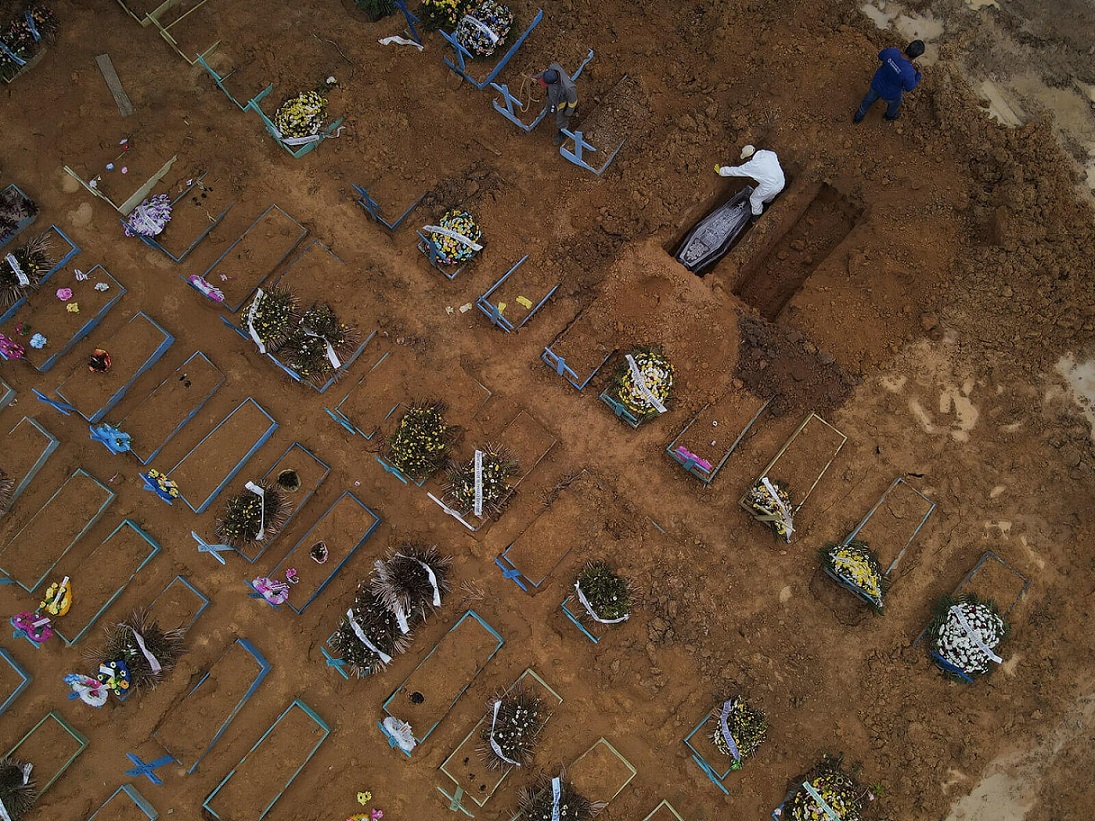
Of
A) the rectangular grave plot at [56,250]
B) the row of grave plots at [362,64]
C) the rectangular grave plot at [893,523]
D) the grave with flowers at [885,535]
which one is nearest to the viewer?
the grave with flowers at [885,535]

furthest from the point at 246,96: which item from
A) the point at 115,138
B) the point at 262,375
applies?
the point at 262,375

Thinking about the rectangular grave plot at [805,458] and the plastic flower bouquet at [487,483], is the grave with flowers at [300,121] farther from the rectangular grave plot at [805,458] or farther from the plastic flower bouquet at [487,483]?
the rectangular grave plot at [805,458]

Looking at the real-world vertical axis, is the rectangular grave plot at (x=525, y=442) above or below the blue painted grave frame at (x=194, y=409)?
above

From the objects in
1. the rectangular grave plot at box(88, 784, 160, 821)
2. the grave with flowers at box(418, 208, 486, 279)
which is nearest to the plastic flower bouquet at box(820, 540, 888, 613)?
the grave with flowers at box(418, 208, 486, 279)

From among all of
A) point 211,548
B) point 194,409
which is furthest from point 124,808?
point 194,409

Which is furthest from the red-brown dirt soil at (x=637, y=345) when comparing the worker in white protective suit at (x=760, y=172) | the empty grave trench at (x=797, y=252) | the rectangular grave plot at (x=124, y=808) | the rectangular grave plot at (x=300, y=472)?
the worker in white protective suit at (x=760, y=172)

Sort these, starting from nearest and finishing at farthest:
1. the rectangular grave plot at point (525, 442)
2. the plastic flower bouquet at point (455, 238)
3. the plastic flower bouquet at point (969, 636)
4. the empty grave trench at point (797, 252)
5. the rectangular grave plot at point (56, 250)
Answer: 1. the plastic flower bouquet at point (969, 636)
2. the rectangular grave plot at point (525, 442)
3. the plastic flower bouquet at point (455, 238)
4. the rectangular grave plot at point (56, 250)
5. the empty grave trench at point (797, 252)
